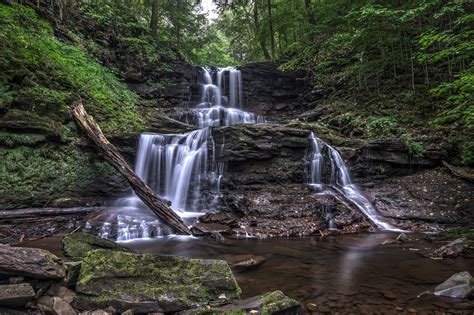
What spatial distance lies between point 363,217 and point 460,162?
145 inches

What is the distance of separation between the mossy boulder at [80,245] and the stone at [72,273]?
890 mm

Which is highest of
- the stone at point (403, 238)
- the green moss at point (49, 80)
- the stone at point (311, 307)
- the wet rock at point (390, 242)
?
the green moss at point (49, 80)

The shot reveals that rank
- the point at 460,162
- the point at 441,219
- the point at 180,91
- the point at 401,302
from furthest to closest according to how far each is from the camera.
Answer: the point at 180,91, the point at 460,162, the point at 441,219, the point at 401,302

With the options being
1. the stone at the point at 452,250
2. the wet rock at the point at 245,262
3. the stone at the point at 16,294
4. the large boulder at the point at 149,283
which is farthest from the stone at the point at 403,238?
the stone at the point at 16,294

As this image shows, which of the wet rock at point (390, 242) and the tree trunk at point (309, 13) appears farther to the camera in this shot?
the tree trunk at point (309, 13)

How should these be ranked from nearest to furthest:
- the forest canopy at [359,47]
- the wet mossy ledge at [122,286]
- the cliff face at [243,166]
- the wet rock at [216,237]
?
the wet mossy ledge at [122,286]
the wet rock at [216,237]
the cliff face at [243,166]
the forest canopy at [359,47]

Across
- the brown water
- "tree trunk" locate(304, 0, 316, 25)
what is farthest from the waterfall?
"tree trunk" locate(304, 0, 316, 25)

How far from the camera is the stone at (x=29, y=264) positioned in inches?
116

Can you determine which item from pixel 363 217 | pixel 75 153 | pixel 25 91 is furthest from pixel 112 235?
pixel 363 217

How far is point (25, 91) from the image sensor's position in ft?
28.8

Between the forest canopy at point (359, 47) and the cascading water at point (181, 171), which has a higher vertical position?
the forest canopy at point (359, 47)

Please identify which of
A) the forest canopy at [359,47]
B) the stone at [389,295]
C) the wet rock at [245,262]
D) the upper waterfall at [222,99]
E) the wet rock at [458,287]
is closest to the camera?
the wet rock at [458,287]

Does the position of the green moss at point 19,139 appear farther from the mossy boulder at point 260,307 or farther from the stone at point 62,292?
the mossy boulder at point 260,307

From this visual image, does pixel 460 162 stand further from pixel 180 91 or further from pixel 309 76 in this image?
pixel 180 91
